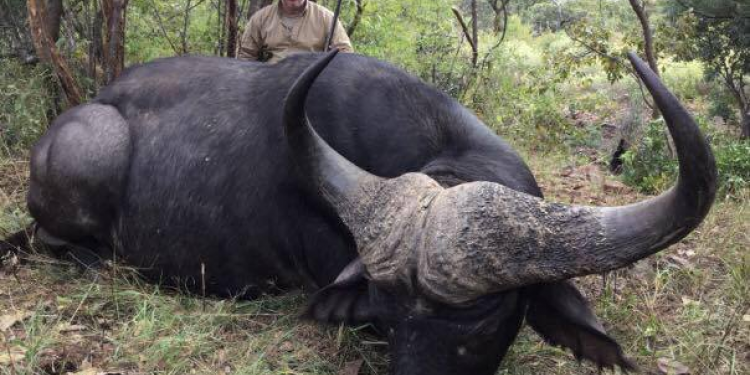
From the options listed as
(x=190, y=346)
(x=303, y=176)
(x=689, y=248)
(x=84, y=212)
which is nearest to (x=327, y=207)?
(x=303, y=176)

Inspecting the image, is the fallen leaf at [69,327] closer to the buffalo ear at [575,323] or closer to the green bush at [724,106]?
the buffalo ear at [575,323]

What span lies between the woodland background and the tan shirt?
1.05 feet

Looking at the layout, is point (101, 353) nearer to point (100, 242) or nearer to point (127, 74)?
point (100, 242)

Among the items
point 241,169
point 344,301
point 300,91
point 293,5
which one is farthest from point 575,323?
point 293,5

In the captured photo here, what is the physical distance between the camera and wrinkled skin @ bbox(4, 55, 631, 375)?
3598mm

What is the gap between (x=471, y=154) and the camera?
11.8 feet

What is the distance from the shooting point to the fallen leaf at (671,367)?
360 cm

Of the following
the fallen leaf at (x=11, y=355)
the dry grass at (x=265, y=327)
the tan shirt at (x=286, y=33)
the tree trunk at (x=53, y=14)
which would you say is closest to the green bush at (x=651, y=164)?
the dry grass at (x=265, y=327)

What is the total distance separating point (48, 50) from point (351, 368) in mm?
4288

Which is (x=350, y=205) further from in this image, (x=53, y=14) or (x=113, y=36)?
(x=53, y=14)

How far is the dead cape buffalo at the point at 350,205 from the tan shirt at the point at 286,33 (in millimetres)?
1963

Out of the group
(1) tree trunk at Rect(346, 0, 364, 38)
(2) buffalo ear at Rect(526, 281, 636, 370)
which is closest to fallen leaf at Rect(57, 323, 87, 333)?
(2) buffalo ear at Rect(526, 281, 636, 370)

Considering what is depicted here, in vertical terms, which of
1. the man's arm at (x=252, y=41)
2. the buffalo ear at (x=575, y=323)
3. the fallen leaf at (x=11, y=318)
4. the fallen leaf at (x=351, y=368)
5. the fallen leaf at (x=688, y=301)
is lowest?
the fallen leaf at (x=11, y=318)

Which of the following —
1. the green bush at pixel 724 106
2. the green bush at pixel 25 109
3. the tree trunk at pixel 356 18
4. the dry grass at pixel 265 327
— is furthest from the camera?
the green bush at pixel 724 106
